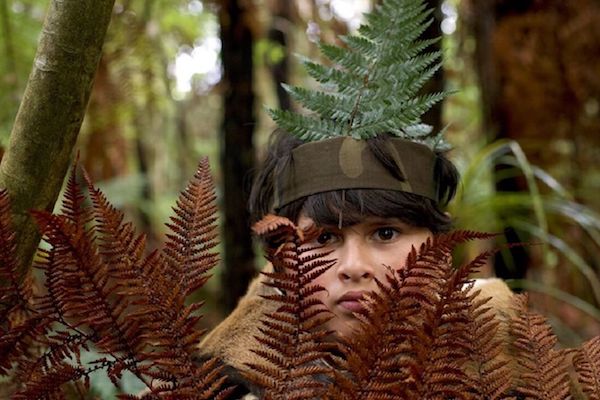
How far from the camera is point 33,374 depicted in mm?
780

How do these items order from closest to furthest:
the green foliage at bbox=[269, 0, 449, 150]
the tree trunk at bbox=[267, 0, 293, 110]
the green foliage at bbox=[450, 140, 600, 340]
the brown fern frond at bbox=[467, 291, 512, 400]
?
the brown fern frond at bbox=[467, 291, 512, 400]
the green foliage at bbox=[269, 0, 449, 150]
the green foliage at bbox=[450, 140, 600, 340]
the tree trunk at bbox=[267, 0, 293, 110]

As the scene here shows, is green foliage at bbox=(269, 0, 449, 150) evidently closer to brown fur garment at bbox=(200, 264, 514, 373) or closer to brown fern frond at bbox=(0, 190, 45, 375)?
brown fur garment at bbox=(200, 264, 514, 373)

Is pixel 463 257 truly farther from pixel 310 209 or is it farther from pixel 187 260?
pixel 187 260

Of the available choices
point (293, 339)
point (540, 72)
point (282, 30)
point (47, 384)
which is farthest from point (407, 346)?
point (282, 30)

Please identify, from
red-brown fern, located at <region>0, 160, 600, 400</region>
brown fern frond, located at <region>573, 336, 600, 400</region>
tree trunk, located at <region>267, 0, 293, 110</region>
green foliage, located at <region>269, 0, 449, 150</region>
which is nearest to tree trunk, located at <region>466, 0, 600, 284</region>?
tree trunk, located at <region>267, 0, 293, 110</region>

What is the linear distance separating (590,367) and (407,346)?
0.30m

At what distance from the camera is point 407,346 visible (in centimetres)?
70

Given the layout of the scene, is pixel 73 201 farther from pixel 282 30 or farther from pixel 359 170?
pixel 282 30

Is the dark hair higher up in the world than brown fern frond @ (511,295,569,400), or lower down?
higher up

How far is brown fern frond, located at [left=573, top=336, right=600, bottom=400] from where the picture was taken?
0.84 m

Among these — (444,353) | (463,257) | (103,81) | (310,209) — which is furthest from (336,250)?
(103,81)

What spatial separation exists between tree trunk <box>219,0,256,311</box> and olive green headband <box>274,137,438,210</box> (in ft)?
5.86

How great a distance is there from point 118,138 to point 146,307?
4.58 m

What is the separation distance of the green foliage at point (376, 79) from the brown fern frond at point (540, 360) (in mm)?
359
